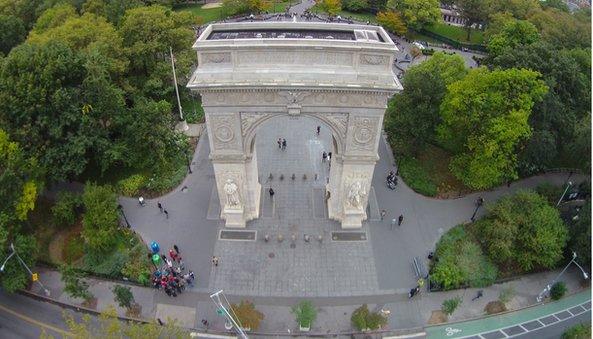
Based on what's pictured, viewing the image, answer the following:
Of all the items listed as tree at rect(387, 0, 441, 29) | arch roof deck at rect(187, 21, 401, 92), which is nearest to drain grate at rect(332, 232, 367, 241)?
arch roof deck at rect(187, 21, 401, 92)

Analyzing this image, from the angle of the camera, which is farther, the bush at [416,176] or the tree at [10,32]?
the tree at [10,32]

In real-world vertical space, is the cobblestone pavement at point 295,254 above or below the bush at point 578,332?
below

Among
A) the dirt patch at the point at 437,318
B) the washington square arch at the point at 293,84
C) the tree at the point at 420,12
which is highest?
the washington square arch at the point at 293,84

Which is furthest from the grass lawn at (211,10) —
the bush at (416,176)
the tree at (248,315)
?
the tree at (248,315)

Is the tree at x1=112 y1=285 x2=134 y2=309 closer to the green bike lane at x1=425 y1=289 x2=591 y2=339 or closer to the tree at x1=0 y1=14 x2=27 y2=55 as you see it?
the green bike lane at x1=425 y1=289 x2=591 y2=339

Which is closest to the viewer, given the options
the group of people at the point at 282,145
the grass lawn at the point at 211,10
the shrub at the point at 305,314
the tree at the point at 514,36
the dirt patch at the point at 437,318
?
the shrub at the point at 305,314

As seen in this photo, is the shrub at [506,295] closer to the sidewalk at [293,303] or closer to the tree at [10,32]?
the sidewalk at [293,303]
